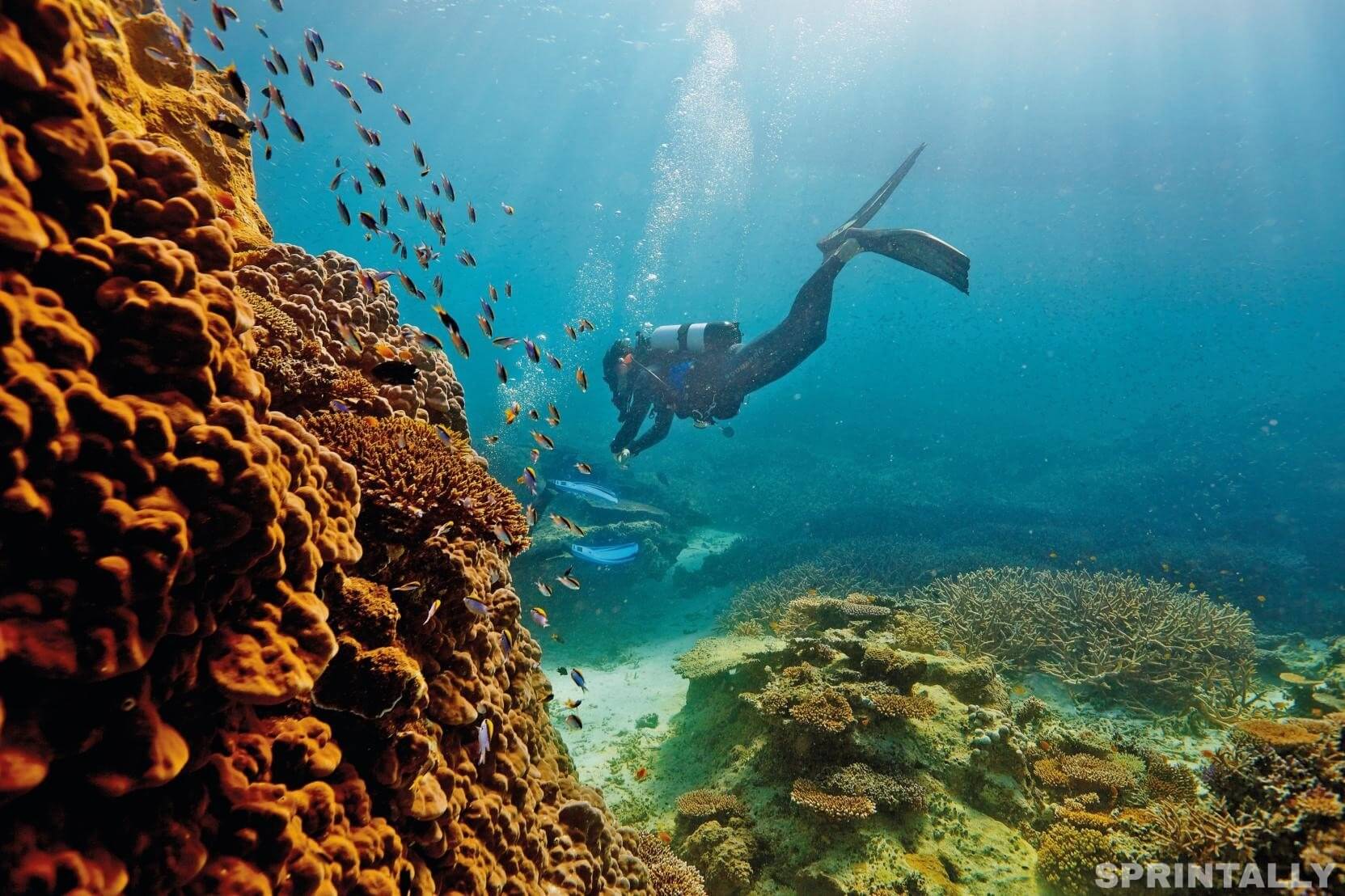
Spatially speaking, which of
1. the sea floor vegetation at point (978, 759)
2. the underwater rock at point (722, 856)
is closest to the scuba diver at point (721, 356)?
the sea floor vegetation at point (978, 759)

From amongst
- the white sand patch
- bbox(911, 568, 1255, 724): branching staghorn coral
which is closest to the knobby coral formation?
bbox(911, 568, 1255, 724): branching staghorn coral

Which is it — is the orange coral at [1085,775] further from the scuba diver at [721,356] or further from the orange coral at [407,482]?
the scuba diver at [721,356]

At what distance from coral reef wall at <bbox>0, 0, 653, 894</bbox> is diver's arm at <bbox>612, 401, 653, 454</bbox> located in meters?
10.0

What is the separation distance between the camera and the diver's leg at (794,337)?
553 inches

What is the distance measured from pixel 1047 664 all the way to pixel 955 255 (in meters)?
8.80

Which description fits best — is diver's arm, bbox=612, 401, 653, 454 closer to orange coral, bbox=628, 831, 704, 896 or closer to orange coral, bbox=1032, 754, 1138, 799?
orange coral, bbox=628, 831, 704, 896

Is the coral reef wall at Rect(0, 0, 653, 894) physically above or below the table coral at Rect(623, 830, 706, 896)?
above

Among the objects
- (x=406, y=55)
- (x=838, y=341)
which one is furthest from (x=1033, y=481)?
(x=838, y=341)

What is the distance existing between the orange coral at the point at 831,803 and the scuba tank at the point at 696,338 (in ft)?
37.1

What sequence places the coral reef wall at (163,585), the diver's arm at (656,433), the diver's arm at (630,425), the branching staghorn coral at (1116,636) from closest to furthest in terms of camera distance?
the coral reef wall at (163,585) → the branching staghorn coral at (1116,636) → the diver's arm at (630,425) → the diver's arm at (656,433)

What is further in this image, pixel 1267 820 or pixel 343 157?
pixel 343 157

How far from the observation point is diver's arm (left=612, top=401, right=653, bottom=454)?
500 inches

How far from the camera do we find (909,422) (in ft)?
138

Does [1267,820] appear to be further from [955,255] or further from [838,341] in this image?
[838,341]
